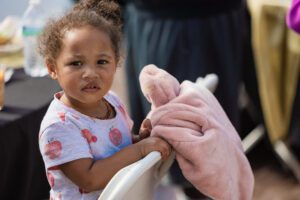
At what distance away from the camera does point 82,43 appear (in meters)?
1.07

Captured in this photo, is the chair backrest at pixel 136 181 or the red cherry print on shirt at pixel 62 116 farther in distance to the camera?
the red cherry print on shirt at pixel 62 116

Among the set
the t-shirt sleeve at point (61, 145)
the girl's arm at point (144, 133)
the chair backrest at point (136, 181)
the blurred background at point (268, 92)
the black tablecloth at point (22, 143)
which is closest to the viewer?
the chair backrest at point (136, 181)

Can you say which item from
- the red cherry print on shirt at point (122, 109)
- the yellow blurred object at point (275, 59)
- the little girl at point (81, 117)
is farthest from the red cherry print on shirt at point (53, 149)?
the yellow blurred object at point (275, 59)

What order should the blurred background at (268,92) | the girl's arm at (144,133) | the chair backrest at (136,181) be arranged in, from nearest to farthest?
the chair backrest at (136,181), the girl's arm at (144,133), the blurred background at (268,92)

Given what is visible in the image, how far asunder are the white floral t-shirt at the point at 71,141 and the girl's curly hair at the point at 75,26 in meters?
0.10

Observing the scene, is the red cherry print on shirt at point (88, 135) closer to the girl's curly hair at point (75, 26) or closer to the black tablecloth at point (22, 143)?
the girl's curly hair at point (75, 26)

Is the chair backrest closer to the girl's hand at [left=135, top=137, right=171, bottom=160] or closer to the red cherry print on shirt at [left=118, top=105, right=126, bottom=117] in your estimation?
the girl's hand at [left=135, top=137, right=171, bottom=160]

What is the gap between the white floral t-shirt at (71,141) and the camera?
3.44 feet

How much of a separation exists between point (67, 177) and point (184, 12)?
1.18m

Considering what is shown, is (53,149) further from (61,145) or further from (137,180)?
(137,180)

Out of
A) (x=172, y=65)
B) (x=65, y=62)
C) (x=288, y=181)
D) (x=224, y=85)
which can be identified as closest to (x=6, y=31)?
(x=172, y=65)

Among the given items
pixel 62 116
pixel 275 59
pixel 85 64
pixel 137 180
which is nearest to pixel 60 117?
pixel 62 116

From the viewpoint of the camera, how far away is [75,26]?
3.58 ft

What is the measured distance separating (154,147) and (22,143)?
1.69ft
